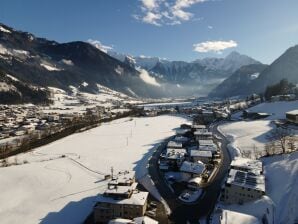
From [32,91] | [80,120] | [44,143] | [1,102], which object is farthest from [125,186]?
[32,91]

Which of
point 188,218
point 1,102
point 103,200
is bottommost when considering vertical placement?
point 188,218

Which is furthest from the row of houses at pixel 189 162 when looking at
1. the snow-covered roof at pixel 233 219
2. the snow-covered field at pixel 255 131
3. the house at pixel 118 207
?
the snow-covered roof at pixel 233 219

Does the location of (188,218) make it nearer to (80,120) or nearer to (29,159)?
(29,159)

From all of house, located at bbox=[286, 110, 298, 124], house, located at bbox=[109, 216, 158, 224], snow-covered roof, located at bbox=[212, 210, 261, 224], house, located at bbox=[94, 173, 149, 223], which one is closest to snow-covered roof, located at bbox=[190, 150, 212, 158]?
house, located at bbox=[94, 173, 149, 223]

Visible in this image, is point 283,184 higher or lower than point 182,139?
lower

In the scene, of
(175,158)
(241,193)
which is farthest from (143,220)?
(175,158)

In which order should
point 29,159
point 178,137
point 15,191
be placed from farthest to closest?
point 178,137 → point 29,159 → point 15,191

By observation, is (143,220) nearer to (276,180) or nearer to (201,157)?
(276,180)

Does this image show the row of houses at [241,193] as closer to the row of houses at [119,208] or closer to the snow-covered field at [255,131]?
the row of houses at [119,208]
